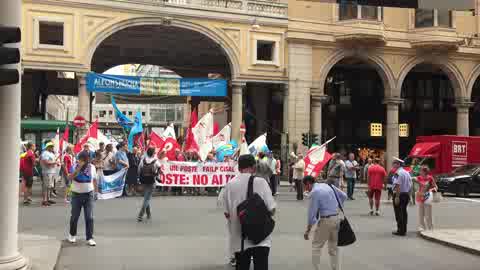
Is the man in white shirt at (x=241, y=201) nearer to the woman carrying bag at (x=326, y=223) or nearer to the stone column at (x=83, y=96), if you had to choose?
the woman carrying bag at (x=326, y=223)

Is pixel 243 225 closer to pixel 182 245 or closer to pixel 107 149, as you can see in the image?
pixel 182 245

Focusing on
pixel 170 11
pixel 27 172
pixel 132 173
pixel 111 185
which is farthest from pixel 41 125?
pixel 27 172

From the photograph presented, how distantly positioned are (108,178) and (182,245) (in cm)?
927

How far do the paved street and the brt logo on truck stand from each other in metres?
13.4

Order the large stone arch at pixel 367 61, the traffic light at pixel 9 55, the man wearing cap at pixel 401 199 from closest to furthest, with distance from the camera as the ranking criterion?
the traffic light at pixel 9 55
the man wearing cap at pixel 401 199
the large stone arch at pixel 367 61

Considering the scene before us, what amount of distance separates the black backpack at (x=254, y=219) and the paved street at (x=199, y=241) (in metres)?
2.81

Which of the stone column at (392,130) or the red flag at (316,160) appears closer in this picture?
the red flag at (316,160)

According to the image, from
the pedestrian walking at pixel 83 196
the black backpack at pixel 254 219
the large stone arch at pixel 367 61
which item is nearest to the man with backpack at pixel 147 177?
the pedestrian walking at pixel 83 196

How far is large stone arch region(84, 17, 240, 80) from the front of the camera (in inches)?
1177

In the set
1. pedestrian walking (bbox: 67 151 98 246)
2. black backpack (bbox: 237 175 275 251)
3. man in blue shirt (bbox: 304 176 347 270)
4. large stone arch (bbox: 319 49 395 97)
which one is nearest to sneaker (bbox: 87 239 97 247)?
pedestrian walking (bbox: 67 151 98 246)

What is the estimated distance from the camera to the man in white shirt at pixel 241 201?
20.7 ft

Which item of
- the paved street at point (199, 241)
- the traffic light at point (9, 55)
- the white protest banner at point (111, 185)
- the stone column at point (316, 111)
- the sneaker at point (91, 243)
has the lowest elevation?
the paved street at point (199, 241)

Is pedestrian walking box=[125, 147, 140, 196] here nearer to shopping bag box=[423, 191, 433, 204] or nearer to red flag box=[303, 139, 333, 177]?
red flag box=[303, 139, 333, 177]

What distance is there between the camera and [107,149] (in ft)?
64.5
